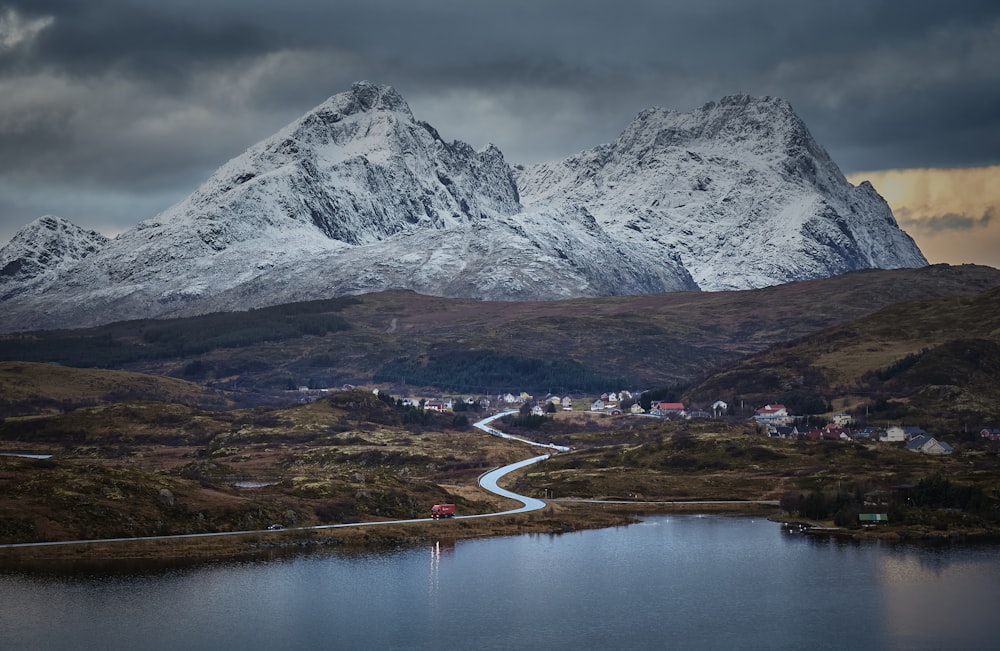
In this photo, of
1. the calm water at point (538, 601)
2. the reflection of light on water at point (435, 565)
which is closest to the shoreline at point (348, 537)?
Answer: the reflection of light on water at point (435, 565)

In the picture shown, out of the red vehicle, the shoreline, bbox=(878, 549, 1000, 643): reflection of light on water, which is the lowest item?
bbox=(878, 549, 1000, 643): reflection of light on water

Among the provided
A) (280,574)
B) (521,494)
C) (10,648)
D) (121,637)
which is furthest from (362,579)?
(521,494)

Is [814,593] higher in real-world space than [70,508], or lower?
lower

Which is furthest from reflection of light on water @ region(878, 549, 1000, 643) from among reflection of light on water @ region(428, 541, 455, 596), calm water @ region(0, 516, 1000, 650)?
reflection of light on water @ region(428, 541, 455, 596)

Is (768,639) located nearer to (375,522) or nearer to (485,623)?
(485,623)

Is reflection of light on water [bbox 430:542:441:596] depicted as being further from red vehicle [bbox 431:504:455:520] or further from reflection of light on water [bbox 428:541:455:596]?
red vehicle [bbox 431:504:455:520]

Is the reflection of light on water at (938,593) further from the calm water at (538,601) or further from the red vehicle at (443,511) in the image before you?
the red vehicle at (443,511)
